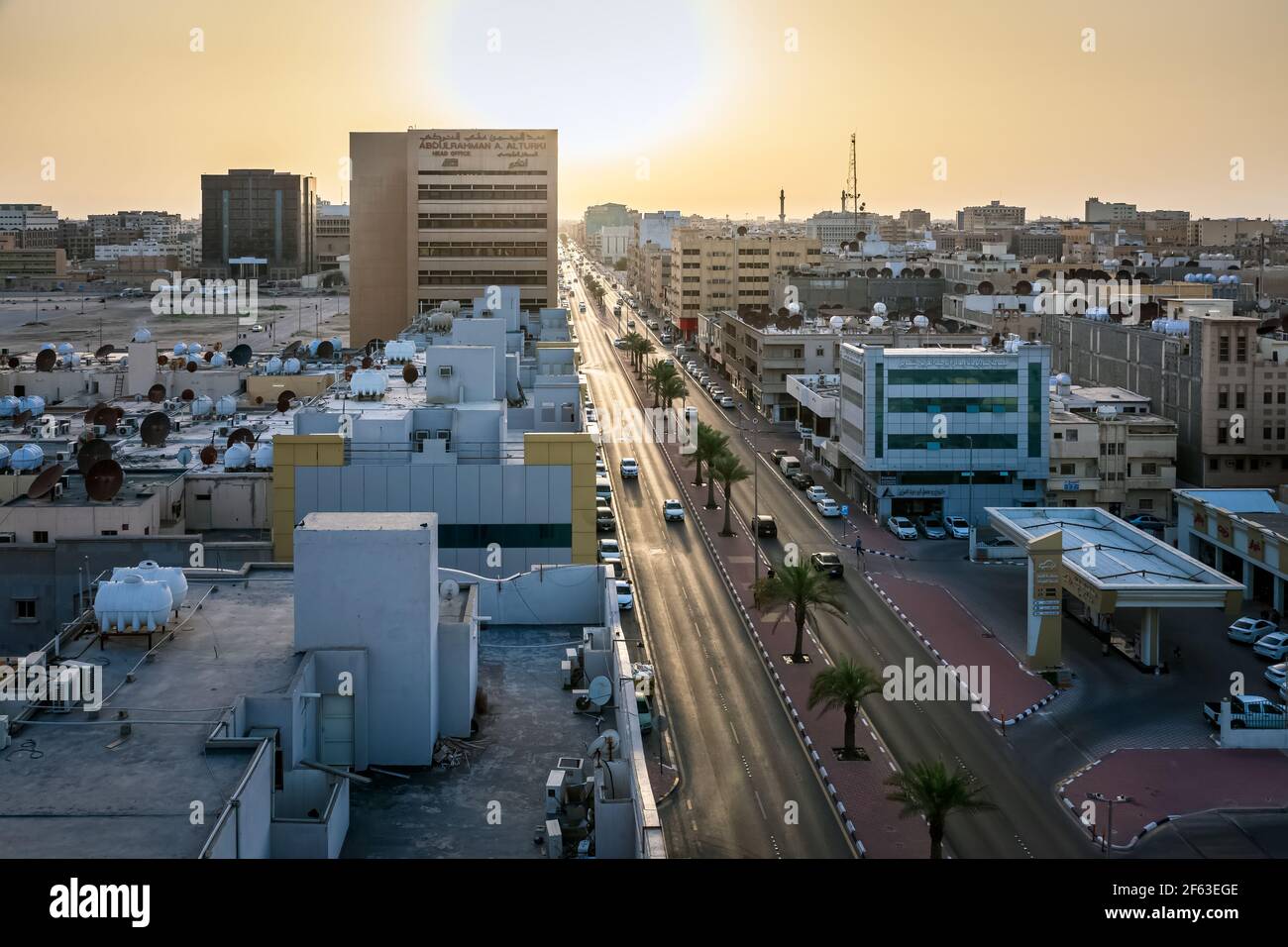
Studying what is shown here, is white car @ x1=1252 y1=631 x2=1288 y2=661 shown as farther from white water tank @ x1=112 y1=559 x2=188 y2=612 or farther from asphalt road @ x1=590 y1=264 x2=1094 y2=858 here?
white water tank @ x1=112 y1=559 x2=188 y2=612

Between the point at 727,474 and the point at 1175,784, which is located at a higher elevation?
the point at 727,474

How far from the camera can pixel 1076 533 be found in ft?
81.0

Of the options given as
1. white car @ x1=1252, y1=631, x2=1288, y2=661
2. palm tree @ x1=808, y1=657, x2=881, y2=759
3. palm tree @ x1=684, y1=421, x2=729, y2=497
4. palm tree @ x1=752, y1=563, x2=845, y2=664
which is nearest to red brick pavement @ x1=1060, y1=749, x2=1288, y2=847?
palm tree @ x1=808, y1=657, x2=881, y2=759

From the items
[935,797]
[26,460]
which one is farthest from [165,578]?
[26,460]

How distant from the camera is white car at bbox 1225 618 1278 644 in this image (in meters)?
22.4

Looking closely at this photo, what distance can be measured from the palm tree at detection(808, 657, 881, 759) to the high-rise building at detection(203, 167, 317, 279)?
124438mm

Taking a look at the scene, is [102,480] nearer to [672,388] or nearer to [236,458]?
[236,458]

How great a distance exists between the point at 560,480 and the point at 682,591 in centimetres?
1111

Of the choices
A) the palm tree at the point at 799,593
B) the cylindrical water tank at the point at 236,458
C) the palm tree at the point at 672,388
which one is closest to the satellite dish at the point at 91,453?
the cylindrical water tank at the point at 236,458

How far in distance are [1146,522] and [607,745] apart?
25369 millimetres

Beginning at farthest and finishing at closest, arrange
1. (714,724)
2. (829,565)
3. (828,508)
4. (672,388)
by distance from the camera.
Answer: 1. (672,388)
2. (828,508)
3. (829,565)
4. (714,724)

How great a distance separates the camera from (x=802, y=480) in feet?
118
